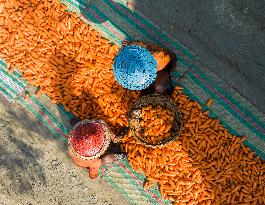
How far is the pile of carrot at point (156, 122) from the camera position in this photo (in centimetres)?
636

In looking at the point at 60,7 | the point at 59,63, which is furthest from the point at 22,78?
the point at 60,7

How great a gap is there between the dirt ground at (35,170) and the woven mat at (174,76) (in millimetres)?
250

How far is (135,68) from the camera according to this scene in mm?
5387

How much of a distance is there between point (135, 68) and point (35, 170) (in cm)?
319

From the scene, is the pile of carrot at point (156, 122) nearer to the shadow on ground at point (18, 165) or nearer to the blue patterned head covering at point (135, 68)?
the blue patterned head covering at point (135, 68)

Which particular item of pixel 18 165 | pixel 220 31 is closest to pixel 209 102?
pixel 220 31

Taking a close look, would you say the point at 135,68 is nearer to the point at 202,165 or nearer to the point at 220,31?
the point at 202,165

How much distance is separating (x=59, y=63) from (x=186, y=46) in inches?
91.0

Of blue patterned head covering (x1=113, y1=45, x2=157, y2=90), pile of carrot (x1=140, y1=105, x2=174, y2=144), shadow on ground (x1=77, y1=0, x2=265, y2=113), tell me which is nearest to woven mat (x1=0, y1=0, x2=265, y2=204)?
shadow on ground (x1=77, y1=0, x2=265, y2=113)

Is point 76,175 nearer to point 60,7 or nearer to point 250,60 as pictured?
point 60,7

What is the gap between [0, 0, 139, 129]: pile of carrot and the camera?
686 centimetres

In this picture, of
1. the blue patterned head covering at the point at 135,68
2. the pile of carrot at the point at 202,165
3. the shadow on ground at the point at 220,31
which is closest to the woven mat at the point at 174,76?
the shadow on ground at the point at 220,31

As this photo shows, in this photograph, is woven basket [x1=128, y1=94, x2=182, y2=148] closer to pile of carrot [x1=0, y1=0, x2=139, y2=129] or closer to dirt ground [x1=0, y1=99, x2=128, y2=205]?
pile of carrot [x1=0, y1=0, x2=139, y2=129]

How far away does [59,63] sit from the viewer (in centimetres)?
700
